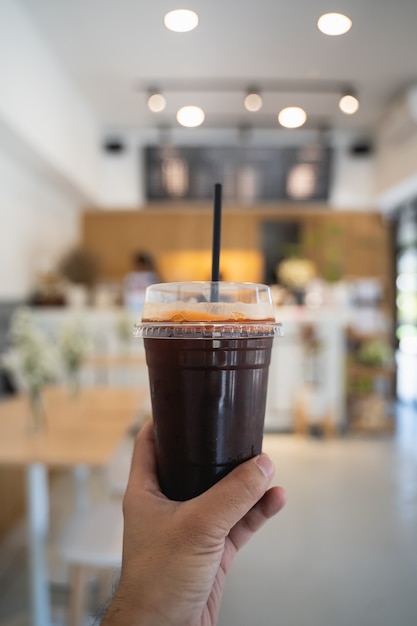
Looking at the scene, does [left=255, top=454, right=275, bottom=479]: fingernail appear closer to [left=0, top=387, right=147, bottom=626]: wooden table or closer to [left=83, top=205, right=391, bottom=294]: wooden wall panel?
[left=0, top=387, right=147, bottom=626]: wooden table

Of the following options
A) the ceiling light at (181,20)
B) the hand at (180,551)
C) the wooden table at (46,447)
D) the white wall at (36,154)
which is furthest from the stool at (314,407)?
the ceiling light at (181,20)

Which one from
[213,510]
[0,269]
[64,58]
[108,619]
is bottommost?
[108,619]

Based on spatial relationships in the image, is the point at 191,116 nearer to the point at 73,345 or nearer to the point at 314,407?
the point at 73,345

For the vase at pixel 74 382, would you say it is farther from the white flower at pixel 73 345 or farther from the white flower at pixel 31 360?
the white flower at pixel 31 360

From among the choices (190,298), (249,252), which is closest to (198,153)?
(190,298)

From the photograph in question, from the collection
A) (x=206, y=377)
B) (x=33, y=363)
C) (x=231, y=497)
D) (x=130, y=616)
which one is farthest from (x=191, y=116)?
(x=33, y=363)

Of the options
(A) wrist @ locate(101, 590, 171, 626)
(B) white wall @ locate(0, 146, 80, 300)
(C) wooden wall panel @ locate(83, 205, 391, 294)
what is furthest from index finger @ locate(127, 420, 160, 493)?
Result: (C) wooden wall panel @ locate(83, 205, 391, 294)

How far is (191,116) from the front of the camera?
34.9 inches

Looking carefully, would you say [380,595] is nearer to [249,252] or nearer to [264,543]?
[264,543]

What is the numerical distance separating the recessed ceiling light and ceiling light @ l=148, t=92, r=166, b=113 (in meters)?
0.15

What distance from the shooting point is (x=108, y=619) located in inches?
23.2

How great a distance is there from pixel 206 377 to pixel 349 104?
57 cm

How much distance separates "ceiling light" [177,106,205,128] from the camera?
87cm

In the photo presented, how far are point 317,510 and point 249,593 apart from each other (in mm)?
350
